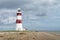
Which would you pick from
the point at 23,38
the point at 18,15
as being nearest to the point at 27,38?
the point at 23,38

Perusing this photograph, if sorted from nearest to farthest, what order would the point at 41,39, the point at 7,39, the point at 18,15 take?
the point at 7,39 < the point at 41,39 < the point at 18,15

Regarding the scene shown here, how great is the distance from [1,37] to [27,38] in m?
2.64

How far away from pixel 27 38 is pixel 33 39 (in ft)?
2.04

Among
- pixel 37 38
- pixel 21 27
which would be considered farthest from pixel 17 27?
pixel 37 38

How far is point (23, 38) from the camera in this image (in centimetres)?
2331

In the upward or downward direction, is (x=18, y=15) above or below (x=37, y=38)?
above

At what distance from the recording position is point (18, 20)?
34.4 meters

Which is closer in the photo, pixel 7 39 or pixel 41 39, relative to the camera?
pixel 7 39

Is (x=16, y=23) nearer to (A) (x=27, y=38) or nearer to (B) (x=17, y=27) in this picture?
(B) (x=17, y=27)

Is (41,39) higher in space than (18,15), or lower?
lower

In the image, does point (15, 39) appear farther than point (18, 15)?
No

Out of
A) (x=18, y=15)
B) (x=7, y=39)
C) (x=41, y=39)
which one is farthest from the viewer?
(x=18, y=15)

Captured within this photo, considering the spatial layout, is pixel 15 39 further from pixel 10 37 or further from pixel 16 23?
pixel 16 23

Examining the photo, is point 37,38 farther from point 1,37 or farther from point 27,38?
point 1,37
